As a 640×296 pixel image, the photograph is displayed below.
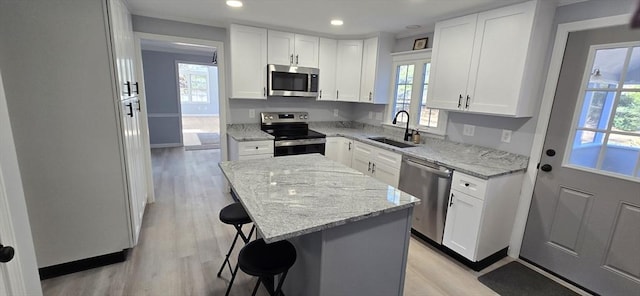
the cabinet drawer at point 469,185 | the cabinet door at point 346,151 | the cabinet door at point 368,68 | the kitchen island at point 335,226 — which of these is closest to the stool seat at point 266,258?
the kitchen island at point 335,226

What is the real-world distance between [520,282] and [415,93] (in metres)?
2.19

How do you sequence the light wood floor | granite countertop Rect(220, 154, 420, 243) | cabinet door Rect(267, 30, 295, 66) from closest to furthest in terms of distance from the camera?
1. granite countertop Rect(220, 154, 420, 243)
2. the light wood floor
3. cabinet door Rect(267, 30, 295, 66)

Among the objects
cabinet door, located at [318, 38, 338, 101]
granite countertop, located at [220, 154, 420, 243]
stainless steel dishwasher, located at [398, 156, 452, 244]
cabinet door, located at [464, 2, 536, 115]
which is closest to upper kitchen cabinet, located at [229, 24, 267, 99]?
cabinet door, located at [318, 38, 338, 101]

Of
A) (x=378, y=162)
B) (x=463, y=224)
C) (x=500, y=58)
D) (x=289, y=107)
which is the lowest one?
(x=463, y=224)

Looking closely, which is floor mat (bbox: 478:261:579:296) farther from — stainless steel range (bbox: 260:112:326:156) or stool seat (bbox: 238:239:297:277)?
stainless steel range (bbox: 260:112:326:156)

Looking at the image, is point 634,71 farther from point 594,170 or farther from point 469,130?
point 469,130

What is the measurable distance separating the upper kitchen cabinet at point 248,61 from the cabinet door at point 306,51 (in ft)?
1.48

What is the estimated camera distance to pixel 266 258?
59.5 inches

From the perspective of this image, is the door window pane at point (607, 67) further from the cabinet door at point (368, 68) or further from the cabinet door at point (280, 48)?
the cabinet door at point (280, 48)

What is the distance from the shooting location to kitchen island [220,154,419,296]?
1360 mm

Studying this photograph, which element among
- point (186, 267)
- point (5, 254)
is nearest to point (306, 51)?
point (186, 267)

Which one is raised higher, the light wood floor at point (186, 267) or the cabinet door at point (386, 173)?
the cabinet door at point (386, 173)

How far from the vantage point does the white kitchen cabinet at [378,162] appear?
3105 millimetres

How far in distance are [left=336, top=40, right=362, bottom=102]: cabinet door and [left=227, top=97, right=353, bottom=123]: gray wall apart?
0.42m
